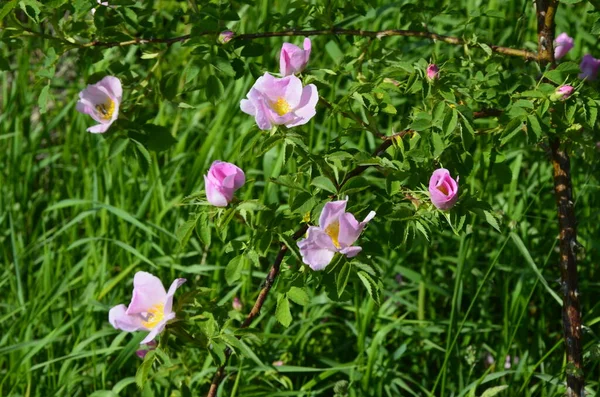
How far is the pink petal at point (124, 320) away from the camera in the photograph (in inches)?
63.2

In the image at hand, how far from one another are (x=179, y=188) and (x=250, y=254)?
46.3 inches

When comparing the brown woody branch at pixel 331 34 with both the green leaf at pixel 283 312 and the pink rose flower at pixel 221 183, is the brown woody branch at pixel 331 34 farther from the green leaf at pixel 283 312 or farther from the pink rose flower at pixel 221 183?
the green leaf at pixel 283 312

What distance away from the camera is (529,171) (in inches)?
111

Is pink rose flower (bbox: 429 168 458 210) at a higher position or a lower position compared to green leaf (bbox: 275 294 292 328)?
higher

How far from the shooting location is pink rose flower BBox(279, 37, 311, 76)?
1.65 metres

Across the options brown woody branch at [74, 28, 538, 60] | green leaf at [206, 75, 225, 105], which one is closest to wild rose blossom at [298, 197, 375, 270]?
green leaf at [206, 75, 225, 105]

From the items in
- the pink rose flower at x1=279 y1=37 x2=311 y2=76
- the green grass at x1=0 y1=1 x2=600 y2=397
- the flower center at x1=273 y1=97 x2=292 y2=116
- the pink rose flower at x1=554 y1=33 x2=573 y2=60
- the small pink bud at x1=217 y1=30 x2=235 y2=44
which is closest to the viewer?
the flower center at x1=273 y1=97 x2=292 y2=116

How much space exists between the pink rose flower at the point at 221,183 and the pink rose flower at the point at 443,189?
32cm

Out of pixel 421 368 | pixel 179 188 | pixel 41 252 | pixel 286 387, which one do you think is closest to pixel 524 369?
pixel 421 368

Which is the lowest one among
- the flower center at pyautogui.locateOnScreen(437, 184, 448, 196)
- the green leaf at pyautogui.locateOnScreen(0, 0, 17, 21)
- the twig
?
the twig

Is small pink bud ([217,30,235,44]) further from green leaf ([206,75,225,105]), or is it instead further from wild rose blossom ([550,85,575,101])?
wild rose blossom ([550,85,575,101])

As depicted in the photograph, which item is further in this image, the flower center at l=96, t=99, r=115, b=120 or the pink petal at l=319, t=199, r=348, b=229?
the flower center at l=96, t=99, r=115, b=120

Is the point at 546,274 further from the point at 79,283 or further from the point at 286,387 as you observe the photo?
the point at 79,283

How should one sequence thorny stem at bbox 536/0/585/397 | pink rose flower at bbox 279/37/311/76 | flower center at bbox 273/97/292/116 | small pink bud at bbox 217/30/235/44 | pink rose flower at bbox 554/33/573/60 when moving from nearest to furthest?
flower center at bbox 273/97/292/116 < pink rose flower at bbox 279/37/311/76 < small pink bud at bbox 217/30/235/44 < thorny stem at bbox 536/0/585/397 < pink rose flower at bbox 554/33/573/60
